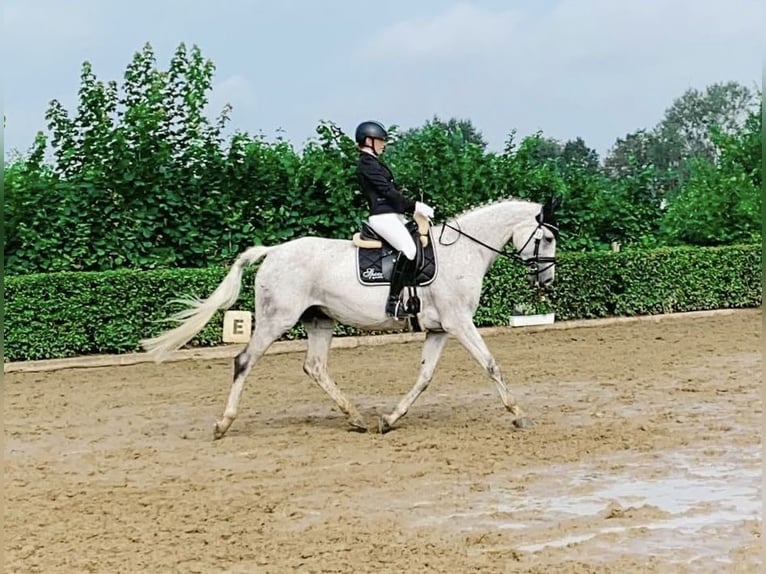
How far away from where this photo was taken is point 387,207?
359 inches

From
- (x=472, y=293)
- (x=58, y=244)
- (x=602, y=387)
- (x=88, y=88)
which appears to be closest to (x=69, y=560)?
(x=472, y=293)

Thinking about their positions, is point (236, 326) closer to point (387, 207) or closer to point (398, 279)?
point (398, 279)

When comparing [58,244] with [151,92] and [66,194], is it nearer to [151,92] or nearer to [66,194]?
[66,194]

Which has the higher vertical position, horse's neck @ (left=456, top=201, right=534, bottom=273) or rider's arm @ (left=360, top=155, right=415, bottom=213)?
rider's arm @ (left=360, top=155, right=415, bottom=213)

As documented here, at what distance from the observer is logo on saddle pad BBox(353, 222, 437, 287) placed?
9156mm

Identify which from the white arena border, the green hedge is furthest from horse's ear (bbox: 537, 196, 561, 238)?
the white arena border

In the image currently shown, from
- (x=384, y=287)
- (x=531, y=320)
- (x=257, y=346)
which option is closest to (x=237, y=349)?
(x=531, y=320)

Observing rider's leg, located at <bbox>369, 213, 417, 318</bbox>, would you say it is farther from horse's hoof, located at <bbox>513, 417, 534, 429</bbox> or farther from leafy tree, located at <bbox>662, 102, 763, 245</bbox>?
leafy tree, located at <bbox>662, 102, 763, 245</bbox>

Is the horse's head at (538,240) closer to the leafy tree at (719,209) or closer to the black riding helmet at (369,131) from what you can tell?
the black riding helmet at (369,131)

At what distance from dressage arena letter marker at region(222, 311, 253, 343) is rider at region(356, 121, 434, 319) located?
2.68 metres

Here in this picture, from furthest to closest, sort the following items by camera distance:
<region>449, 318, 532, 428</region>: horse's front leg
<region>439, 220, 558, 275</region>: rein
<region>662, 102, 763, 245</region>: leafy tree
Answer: <region>662, 102, 763, 245</region>: leafy tree → <region>439, 220, 558, 275</region>: rein → <region>449, 318, 532, 428</region>: horse's front leg

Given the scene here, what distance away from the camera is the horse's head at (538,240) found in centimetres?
945

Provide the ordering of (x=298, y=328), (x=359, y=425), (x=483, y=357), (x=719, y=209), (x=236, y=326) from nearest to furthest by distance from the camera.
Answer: (x=483, y=357)
(x=359, y=425)
(x=236, y=326)
(x=298, y=328)
(x=719, y=209)

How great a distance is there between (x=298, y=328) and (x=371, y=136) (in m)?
6.39
